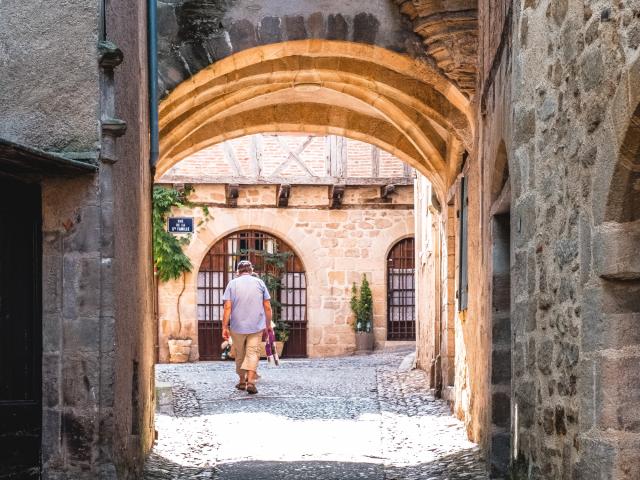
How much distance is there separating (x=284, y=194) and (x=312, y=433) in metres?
12.0

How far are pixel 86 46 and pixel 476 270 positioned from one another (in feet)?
12.9

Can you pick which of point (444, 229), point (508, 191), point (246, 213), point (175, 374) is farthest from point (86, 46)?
point (246, 213)

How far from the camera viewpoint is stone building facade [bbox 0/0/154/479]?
579 centimetres

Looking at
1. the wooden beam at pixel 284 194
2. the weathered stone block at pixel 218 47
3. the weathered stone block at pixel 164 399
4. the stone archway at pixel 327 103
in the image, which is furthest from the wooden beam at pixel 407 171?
the weathered stone block at pixel 218 47

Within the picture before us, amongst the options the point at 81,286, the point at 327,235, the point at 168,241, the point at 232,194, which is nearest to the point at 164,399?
the point at 81,286

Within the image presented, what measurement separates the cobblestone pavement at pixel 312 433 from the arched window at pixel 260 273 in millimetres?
6572

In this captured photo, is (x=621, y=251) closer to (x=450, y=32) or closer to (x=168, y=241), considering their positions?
(x=450, y=32)

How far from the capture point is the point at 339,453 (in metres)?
8.31

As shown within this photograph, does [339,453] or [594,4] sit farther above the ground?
[594,4]

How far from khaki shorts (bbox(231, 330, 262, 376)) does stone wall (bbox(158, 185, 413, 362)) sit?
8804mm

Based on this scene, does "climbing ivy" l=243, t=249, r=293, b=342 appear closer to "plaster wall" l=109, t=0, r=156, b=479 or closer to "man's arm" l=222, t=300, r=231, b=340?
"man's arm" l=222, t=300, r=231, b=340

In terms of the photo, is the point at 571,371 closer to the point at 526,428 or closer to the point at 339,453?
the point at 526,428

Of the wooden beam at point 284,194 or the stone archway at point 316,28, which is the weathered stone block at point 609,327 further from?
the wooden beam at point 284,194

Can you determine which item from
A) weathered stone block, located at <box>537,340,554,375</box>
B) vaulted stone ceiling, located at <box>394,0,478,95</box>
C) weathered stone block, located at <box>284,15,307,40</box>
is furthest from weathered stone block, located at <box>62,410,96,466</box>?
vaulted stone ceiling, located at <box>394,0,478,95</box>
